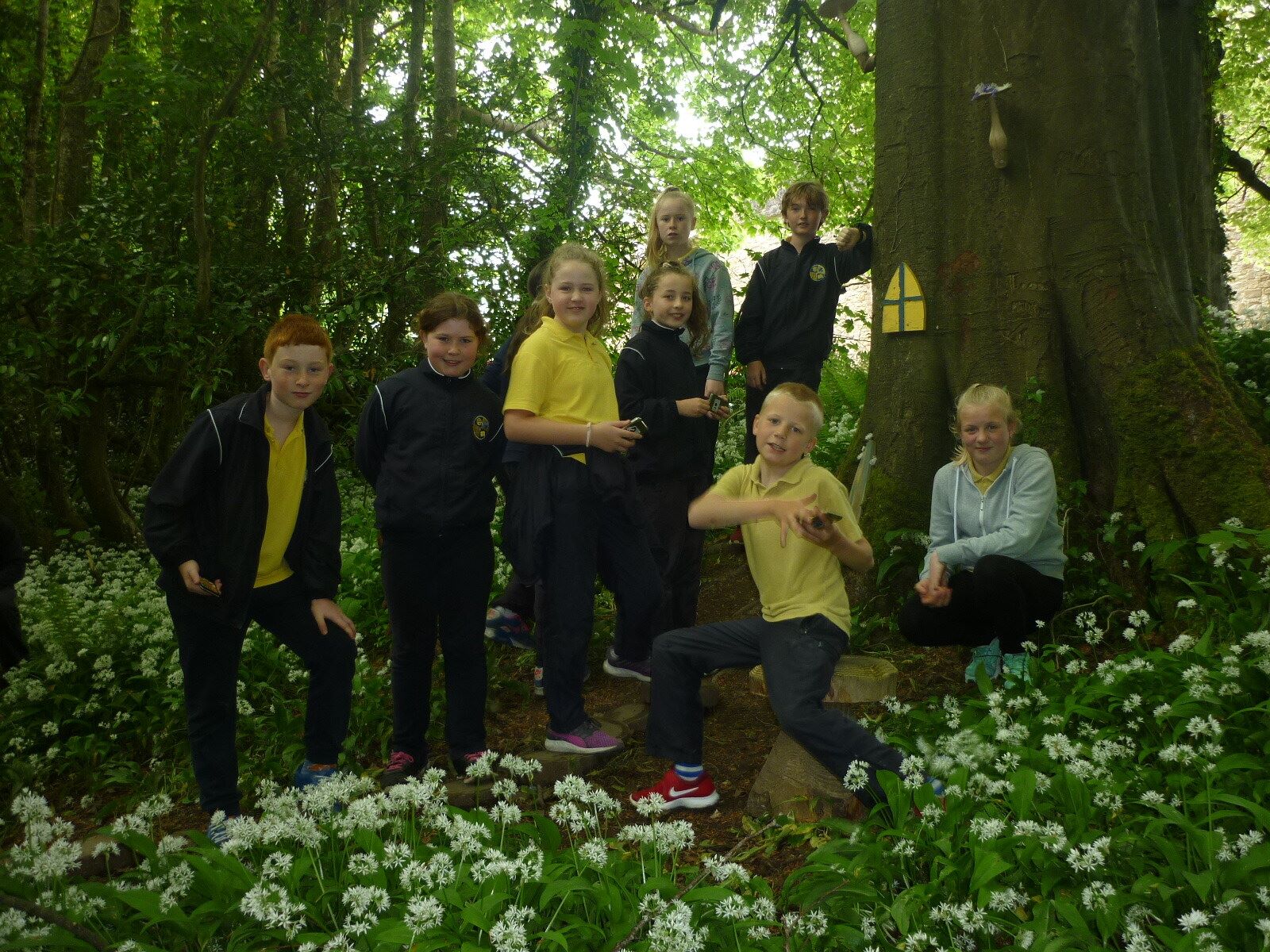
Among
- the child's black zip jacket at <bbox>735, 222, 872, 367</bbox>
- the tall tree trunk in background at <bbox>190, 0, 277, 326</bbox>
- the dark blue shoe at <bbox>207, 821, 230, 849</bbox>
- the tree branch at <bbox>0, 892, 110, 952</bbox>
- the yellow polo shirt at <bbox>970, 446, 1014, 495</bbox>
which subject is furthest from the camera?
the tall tree trunk in background at <bbox>190, 0, 277, 326</bbox>

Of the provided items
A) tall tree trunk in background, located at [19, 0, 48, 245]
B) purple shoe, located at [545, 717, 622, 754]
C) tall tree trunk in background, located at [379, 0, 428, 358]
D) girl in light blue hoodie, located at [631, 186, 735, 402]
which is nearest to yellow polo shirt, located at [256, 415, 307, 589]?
purple shoe, located at [545, 717, 622, 754]

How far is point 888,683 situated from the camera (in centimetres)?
380

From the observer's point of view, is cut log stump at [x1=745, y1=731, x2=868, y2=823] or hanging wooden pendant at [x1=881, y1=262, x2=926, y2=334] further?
hanging wooden pendant at [x1=881, y1=262, x2=926, y2=334]

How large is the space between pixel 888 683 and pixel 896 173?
267cm

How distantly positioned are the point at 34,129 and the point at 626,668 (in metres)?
8.11

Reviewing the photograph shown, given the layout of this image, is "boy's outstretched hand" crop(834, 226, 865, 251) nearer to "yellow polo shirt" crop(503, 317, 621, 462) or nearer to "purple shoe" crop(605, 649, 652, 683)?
"yellow polo shirt" crop(503, 317, 621, 462)

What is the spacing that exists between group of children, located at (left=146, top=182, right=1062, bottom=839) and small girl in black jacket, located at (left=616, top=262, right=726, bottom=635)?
5.0 inches

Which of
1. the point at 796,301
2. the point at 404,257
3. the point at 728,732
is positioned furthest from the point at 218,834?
the point at 404,257

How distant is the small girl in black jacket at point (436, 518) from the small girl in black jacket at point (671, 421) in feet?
2.99

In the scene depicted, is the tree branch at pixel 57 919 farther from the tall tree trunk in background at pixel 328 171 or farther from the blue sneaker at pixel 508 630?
the tall tree trunk in background at pixel 328 171

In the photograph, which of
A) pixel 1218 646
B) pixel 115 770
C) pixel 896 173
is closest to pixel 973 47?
pixel 896 173

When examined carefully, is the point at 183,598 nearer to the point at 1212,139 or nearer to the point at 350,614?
the point at 350,614

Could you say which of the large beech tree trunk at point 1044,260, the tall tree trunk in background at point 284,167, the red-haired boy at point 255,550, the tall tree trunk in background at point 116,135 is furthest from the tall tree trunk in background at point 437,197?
the red-haired boy at point 255,550

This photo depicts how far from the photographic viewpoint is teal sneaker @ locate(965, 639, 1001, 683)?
3.91 m
